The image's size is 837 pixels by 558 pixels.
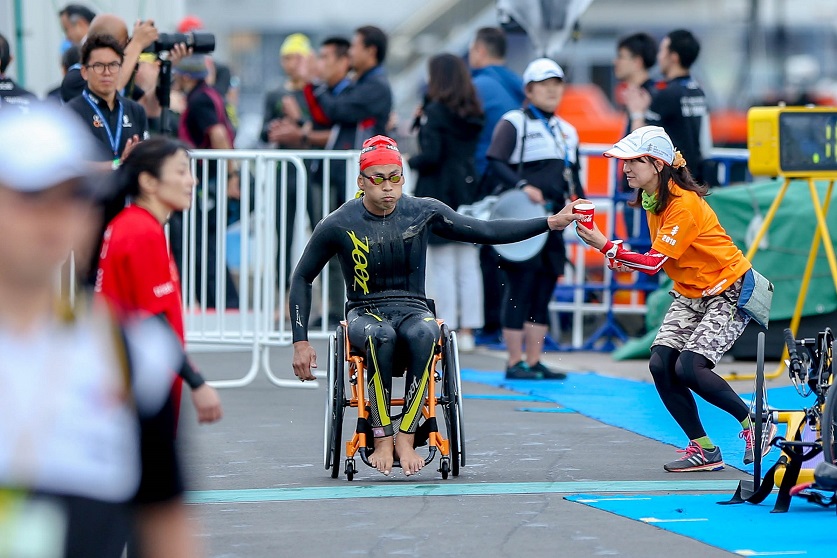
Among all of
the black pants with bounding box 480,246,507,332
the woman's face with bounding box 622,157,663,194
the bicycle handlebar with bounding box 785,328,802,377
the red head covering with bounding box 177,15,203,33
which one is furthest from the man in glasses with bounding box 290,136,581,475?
the red head covering with bounding box 177,15,203,33

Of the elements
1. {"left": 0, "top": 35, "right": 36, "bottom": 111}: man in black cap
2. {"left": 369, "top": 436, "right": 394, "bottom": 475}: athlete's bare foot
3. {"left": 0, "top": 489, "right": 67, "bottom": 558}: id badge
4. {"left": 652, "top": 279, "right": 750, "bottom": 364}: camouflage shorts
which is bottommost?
{"left": 369, "top": 436, "right": 394, "bottom": 475}: athlete's bare foot

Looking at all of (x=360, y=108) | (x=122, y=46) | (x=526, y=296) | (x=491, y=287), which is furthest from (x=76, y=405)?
(x=491, y=287)

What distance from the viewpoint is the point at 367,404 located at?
263 inches

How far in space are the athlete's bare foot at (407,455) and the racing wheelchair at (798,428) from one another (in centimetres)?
136

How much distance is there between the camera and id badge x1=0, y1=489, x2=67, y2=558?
232 centimetres

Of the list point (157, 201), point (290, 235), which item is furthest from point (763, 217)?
point (157, 201)

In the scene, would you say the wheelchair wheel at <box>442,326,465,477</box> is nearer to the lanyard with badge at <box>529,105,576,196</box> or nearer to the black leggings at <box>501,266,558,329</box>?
the black leggings at <box>501,266,558,329</box>

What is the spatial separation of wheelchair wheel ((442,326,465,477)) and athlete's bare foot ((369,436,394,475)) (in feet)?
0.87

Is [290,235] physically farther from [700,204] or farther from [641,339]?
[700,204]

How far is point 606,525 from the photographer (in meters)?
5.67

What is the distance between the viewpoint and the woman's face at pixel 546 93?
10273mm

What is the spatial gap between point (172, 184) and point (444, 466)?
88.2 inches

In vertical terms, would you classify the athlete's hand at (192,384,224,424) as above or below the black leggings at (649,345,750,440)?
above

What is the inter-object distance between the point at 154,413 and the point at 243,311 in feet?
25.5
